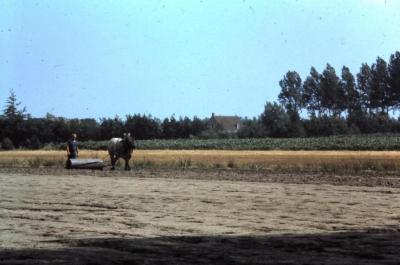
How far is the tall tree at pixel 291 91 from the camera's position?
427 ft

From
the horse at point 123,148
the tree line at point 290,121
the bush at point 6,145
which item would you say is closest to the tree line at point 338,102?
the tree line at point 290,121

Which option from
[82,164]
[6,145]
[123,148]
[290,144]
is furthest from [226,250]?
[6,145]

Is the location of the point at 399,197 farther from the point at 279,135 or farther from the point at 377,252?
the point at 279,135

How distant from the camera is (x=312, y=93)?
126125mm

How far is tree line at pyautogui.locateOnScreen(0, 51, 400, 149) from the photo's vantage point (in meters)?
93.4

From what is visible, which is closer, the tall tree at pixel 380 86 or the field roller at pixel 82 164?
the field roller at pixel 82 164

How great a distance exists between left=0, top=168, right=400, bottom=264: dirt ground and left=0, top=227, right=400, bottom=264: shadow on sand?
13 millimetres

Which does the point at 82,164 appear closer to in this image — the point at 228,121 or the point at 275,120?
the point at 275,120

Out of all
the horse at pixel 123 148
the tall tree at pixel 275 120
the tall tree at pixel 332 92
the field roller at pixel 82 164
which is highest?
the tall tree at pixel 332 92

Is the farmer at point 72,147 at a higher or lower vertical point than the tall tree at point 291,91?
lower

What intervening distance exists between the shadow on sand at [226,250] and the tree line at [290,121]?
78.5m

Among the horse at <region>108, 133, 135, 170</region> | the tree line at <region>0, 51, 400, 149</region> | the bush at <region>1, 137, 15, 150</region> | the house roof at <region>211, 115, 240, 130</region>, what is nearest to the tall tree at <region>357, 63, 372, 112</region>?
the tree line at <region>0, 51, 400, 149</region>

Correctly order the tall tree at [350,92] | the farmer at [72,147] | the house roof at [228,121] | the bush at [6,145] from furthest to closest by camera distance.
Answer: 1. the house roof at [228,121]
2. the tall tree at [350,92]
3. the bush at [6,145]
4. the farmer at [72,147]

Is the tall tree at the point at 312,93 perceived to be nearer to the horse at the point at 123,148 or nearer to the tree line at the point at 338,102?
the tree line at the point at 338,102
